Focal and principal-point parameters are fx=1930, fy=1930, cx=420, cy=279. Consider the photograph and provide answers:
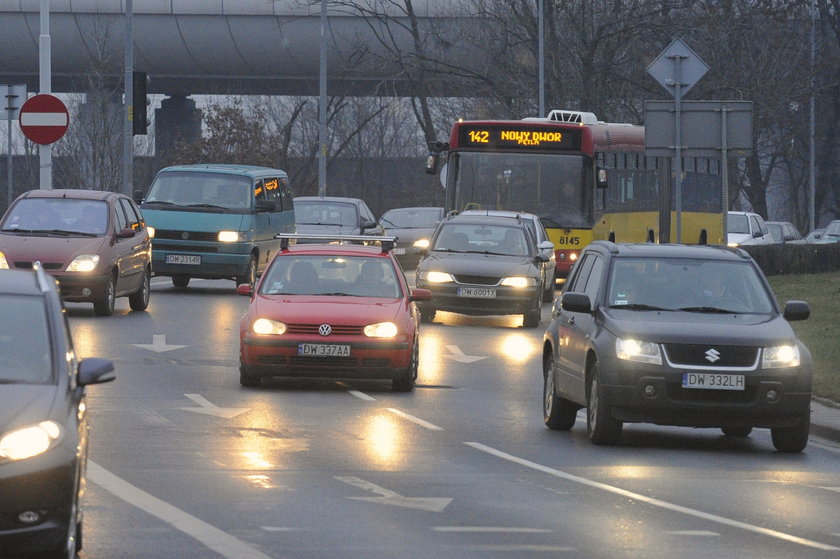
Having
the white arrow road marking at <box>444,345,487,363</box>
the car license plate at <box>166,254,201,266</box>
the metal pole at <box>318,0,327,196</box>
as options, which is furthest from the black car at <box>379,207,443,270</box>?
the white arrow road marking at <box>444,345,487,363</box>

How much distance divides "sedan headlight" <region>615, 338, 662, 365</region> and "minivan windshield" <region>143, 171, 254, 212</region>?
19.4 metres

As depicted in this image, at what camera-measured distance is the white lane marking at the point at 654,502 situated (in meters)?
9.90

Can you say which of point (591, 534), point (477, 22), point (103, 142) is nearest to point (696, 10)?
point (477, 22)

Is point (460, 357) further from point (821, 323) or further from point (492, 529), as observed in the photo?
point (492, 529)

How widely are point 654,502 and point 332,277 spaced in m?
8.54

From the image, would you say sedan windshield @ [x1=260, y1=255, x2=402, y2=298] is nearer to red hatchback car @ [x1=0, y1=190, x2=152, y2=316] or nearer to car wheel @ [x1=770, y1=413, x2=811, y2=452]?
car wheel @ [x1=770, y1=413, x2=811, y2=452]

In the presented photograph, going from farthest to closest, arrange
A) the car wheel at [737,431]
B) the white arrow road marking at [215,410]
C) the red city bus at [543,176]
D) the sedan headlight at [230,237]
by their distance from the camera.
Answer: the red city bus at [543,176] < the sedan headlight at [230,237] < the car wheel at [737,431] < the white arrow road marking at [215,410]

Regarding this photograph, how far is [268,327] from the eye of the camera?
17891mm

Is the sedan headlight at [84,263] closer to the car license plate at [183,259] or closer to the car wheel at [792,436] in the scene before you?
the car license plate at [183,259]

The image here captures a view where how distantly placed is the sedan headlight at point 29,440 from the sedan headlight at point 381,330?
983cm

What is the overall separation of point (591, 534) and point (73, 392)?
9.40 ft

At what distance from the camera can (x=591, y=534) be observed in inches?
391

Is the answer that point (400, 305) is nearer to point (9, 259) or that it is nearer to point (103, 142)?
point (9, 259)

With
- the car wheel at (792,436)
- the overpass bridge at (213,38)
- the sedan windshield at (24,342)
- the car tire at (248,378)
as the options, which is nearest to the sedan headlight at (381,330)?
the car tire at (248,378)
